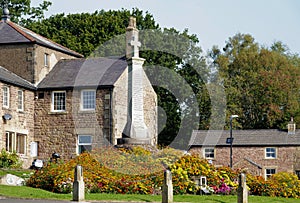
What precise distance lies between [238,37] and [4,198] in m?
57.2

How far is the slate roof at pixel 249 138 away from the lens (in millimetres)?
58000

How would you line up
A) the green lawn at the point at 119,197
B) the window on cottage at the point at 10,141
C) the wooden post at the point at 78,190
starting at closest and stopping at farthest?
the wooden post at the point at 78,190 → the green lawn at the point at 119,197 → the window on cottage at the point at 10,141

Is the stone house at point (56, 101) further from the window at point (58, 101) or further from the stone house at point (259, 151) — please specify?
the stone house at point (259, 151)

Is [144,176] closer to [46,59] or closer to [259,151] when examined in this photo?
[46,59]

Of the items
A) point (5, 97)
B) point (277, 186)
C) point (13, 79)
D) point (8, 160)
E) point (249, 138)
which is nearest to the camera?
point (277, 186)

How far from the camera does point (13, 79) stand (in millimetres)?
42594

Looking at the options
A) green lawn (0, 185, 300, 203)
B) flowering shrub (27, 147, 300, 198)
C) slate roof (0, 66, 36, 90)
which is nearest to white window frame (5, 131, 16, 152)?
slate roof (0, 66, 36, 90)

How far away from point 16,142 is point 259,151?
24120 millimetres

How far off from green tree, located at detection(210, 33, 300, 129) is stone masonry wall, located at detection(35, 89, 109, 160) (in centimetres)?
2758

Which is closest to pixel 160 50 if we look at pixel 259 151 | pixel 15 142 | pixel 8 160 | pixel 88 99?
pixel 259 151

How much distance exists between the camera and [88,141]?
43.6 m

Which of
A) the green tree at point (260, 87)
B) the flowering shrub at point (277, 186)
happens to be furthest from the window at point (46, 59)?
the green tree at point (260, 87)

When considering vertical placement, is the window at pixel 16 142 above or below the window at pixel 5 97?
below

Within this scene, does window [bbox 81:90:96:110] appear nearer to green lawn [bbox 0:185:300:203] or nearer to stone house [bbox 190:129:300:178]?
stone house [bbox 190:129:300:178]
